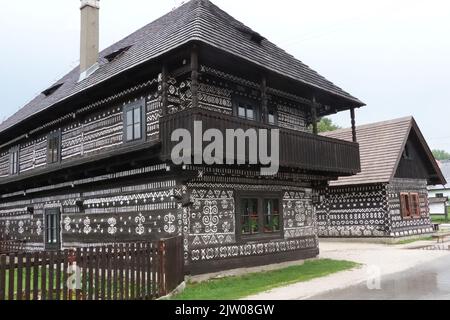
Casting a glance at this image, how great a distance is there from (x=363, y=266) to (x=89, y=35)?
13714 mm

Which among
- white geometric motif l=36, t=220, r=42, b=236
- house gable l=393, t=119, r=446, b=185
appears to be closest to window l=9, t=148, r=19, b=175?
white geometric motif l=36, t=220, r=42, b=236

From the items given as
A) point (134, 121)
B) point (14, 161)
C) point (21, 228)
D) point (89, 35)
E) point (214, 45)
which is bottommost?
point (21, 228)

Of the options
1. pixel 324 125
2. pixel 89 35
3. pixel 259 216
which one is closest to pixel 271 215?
pixel 259 216

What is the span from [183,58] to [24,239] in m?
12.4

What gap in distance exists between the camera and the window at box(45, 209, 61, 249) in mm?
17078

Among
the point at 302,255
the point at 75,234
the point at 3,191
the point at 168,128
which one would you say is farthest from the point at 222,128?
the point at 3,191

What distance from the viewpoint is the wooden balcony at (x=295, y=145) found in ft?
35.3

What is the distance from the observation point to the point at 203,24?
40.1ft

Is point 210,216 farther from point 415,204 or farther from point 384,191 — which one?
point 415,204

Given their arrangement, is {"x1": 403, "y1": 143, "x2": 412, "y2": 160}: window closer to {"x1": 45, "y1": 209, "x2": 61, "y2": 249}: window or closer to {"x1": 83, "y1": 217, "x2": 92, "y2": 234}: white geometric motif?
{"x1": 83, "y1": 217, "x2": 92, "y2": 234}: white geometric motif

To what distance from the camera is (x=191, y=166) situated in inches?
450

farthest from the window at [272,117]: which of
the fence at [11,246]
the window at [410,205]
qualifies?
the fence at [11,246]

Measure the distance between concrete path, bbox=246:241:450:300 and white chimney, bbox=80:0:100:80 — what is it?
12.0 metres
